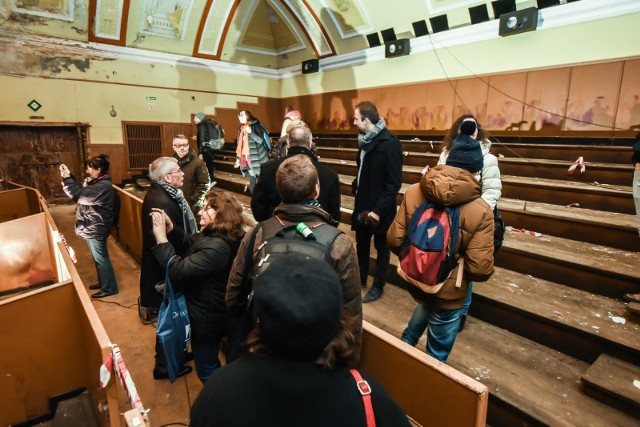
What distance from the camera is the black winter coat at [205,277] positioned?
6.77 ft

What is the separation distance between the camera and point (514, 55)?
279 inches

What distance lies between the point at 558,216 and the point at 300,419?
3.86m

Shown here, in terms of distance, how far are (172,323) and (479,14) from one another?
26.2ft

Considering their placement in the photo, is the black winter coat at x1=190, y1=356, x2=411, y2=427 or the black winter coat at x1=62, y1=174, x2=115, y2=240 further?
the black winter coat at x1=62, y1=174, x2=115, y2=240

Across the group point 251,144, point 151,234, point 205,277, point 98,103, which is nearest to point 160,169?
point 151,234

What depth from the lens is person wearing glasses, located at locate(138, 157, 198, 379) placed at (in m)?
2.68

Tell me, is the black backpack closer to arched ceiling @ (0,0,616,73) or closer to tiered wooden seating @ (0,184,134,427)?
tiered wooden seating @ (0,184,134,427)

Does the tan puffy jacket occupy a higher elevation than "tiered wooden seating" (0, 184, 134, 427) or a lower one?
higher

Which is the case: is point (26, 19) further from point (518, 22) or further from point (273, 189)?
point (518, 22)

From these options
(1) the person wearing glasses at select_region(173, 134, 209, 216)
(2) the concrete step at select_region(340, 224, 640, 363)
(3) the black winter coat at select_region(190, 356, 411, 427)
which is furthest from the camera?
(1) the person wearing glasses at select_region(173, 134, 209, 216)

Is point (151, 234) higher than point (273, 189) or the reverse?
the reverse

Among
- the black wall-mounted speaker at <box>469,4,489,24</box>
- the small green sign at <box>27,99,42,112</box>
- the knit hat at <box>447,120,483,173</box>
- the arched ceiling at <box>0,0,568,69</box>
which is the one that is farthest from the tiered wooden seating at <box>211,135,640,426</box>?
the small green sign at <box>27,99,42,112</box>

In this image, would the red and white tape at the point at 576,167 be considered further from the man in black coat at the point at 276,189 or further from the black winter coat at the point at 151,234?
the black winter coat at the point at 151,234

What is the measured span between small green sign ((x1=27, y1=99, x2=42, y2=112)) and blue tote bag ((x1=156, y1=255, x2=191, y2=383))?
8.92 meters
